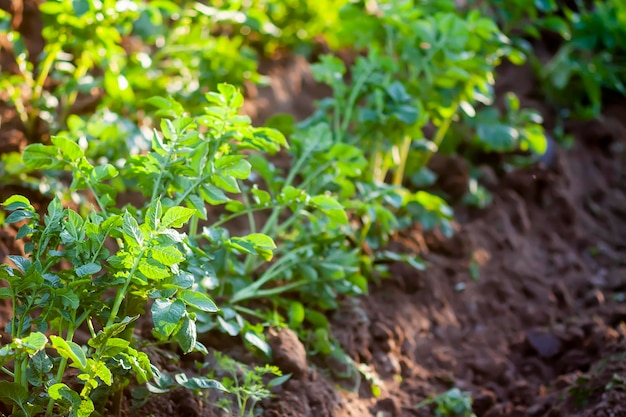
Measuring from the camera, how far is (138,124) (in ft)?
10.4

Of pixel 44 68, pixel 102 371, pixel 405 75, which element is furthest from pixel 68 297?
pixel 405 75

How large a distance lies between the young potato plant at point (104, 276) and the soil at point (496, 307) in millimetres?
318

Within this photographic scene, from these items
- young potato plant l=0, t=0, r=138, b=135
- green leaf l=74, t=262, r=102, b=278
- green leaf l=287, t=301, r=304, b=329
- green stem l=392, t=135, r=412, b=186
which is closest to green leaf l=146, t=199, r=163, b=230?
green leaf l=74, t=262, r=102, b=278

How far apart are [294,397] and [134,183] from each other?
3.32ft

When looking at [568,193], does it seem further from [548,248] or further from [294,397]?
[294,397]

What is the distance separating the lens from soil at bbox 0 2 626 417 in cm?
240

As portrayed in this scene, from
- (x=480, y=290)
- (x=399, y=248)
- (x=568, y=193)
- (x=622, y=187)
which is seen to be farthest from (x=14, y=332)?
(x=622, y=187)

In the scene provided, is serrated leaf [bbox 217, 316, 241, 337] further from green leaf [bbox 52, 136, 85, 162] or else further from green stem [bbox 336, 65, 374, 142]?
green stem [bbox 336, 65, 374, 142]

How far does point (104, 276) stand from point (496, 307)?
180cm

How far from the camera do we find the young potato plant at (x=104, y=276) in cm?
165

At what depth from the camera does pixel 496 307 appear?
316 cm

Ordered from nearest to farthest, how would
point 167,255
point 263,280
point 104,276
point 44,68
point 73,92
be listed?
1. point 167,255
2. point 104,276
3. point 263,280
4. point 44,68
5. point 73,92

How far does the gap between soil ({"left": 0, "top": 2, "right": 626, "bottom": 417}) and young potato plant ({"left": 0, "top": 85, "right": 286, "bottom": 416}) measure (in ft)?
1.04

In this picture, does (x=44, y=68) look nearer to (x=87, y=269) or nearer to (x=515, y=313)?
(x=87, y=269)
